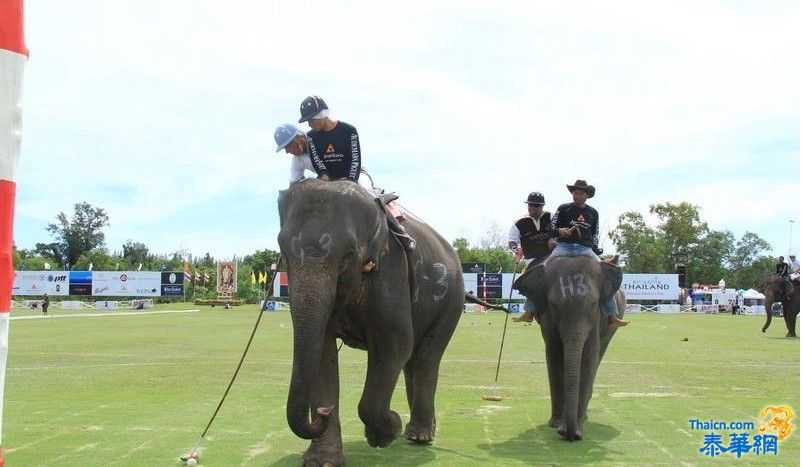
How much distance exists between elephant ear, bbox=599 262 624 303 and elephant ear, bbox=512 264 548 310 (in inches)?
26.5

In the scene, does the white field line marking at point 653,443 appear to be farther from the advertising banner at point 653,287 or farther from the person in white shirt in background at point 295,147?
the advertising banner at point 653,287

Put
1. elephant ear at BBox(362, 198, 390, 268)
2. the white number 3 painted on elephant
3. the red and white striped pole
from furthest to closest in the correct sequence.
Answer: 1. the white number 3 painted on elephant
2. elephant ear at BBox(362, 198, 390, 268)
3. the red and white striped pole

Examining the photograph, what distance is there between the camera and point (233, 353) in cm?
2308

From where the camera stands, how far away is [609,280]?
10031 millimetres

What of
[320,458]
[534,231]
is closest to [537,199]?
[534,231]

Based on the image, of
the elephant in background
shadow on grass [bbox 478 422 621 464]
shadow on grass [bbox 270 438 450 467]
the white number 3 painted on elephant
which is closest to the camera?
shadow on grass [bbox 270 438 450 467]

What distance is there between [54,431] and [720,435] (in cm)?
710

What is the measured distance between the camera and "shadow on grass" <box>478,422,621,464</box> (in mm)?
7988

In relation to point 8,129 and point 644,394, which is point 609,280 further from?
point 8,129

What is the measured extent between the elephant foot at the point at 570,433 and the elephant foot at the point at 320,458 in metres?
Answer: 2.72

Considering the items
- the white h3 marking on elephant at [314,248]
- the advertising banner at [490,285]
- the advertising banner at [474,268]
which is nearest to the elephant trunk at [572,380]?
the white h3 marking on elephant at [314,248]

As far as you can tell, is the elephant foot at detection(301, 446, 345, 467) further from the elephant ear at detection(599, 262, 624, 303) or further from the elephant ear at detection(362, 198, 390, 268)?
the elephant ear at detection(599, 262, 624, 303)

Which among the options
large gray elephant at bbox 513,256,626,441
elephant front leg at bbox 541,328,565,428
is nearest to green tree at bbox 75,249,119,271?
elephant front leg at bbox 541,328,565,428

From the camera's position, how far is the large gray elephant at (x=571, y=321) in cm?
910
